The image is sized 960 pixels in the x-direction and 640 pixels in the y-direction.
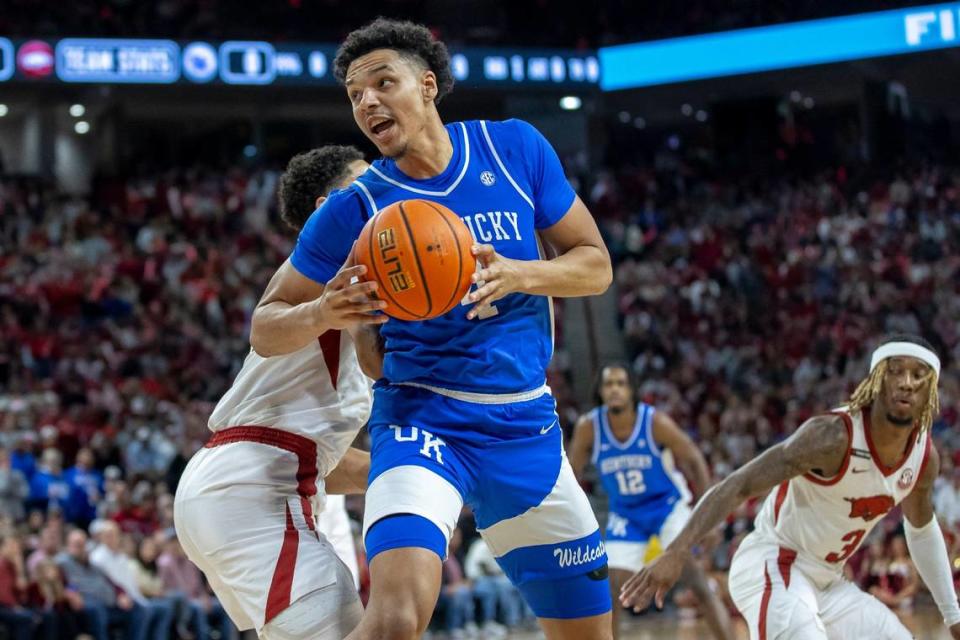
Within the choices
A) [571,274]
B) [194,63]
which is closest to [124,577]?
[571,274]

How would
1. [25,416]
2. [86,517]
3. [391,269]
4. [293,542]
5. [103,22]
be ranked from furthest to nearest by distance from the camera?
1. [103,22]
2. [25,416]
3. [86,517]
4. [293,542]
5. [391,269]

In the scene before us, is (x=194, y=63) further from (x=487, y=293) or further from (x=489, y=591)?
(x=487, y=293)

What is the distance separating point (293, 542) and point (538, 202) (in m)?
1.19

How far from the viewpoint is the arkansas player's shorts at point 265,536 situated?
352 cm

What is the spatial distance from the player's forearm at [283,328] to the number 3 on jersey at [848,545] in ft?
7.93

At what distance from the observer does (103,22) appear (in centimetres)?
1869

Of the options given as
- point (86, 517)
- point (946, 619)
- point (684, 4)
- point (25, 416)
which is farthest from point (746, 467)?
point (684, 4)

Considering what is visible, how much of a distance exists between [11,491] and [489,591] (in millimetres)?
4235

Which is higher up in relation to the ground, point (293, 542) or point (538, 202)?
point (538, 202)

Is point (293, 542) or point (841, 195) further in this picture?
point (841, 195)

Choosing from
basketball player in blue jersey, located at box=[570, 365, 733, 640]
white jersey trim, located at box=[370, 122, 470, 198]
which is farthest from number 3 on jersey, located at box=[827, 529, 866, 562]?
basketball player in blue jersey, located at box=[570, 365, 733, 640]

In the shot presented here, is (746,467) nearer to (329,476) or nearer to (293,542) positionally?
(329,476)

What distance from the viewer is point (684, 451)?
7.71 metres

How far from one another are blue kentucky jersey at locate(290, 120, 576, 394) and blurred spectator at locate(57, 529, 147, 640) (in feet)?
22.6
